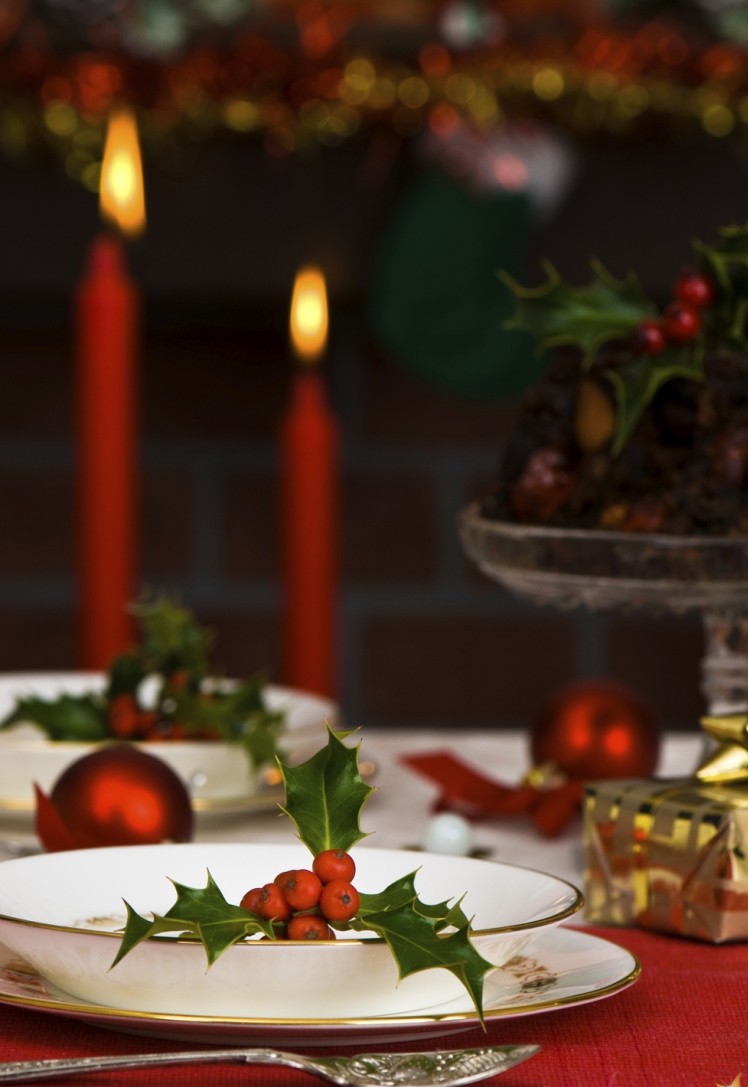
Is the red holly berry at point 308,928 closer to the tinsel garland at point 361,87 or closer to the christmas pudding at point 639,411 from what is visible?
the christmas pudding at point 639,411

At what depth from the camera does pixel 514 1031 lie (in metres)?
0.46

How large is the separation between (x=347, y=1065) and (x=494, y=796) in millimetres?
436

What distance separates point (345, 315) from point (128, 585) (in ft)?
2.17

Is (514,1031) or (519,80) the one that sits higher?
(519,80)

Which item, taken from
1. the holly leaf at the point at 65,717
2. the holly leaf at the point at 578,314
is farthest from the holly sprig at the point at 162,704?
the holly leaf at the point at 578,314

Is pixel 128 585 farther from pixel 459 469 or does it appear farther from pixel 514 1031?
pixel 459 469

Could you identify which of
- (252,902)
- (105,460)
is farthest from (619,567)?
(105,460)

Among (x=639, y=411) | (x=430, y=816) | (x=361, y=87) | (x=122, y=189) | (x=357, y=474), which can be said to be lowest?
(x=430, y=816)

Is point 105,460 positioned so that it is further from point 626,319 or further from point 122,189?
point 626,319

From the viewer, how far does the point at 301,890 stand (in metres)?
0.44

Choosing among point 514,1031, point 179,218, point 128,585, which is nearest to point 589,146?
point 179,218

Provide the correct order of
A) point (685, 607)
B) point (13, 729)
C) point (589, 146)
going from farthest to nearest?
1. point (589, 146)
2. point (13, 729)
3. point (685, 607)

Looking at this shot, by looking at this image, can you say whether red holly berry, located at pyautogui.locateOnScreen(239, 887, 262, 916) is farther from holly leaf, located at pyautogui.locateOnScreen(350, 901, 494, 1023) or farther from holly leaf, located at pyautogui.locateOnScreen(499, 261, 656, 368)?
holly leaf, located at pyautogui.locateOnScreen(499, 261, 656, 368)

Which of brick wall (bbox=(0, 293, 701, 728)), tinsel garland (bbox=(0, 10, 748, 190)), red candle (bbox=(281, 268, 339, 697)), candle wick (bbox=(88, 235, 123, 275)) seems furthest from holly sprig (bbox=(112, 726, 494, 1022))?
brick wall (bbox=(0, 293, 701, 728))
